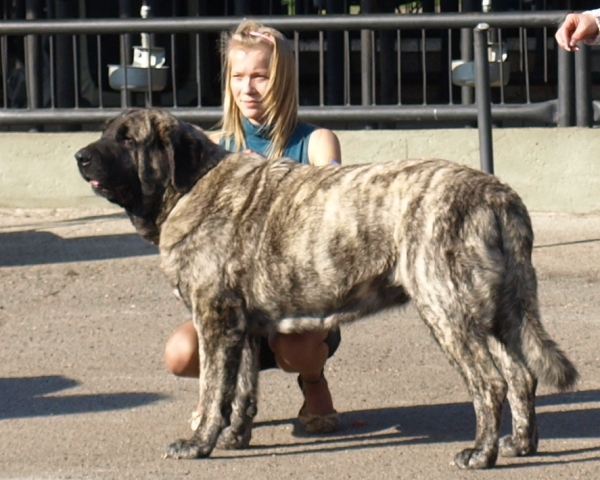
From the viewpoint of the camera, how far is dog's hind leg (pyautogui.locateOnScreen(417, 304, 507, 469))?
475cm

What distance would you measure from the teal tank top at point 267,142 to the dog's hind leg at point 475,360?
3.72 feet

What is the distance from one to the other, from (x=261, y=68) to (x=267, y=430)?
5.14 ft

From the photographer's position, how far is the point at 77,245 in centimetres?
996

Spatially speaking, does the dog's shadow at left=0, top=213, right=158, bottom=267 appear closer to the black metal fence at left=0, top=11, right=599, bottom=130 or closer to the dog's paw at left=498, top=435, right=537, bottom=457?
the black metal fence at left=0, top=11, right=599, bottom=130

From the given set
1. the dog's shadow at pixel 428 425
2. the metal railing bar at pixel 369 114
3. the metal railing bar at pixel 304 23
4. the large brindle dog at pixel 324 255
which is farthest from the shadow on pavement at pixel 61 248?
the large brindle dog at pixel 324 255

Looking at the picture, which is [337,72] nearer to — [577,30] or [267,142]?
[267,142]

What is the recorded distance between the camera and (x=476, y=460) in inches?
191

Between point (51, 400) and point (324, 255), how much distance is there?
1.88 meters

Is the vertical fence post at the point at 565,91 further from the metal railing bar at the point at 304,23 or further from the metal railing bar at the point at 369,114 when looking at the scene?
the metal railing bar at the point at 304,23

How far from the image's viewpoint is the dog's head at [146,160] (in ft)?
16.7

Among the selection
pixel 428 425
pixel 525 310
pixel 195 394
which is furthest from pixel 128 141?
pixel 428 425

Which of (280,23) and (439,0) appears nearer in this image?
(280,23)

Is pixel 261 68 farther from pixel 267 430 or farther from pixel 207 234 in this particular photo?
pixel 267 430

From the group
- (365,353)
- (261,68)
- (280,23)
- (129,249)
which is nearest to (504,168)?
(280,23)
